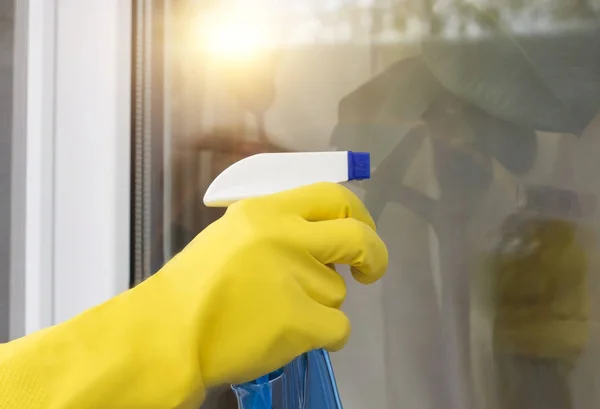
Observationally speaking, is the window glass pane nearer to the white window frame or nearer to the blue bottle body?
the white window frame

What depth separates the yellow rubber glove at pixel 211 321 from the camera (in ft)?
0.92

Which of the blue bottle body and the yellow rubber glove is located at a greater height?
the yellow rubber glove

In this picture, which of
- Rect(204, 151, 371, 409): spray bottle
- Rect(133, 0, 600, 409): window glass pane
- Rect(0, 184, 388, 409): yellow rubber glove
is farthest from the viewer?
Rect(133, 0, 600, 409): window glass pane

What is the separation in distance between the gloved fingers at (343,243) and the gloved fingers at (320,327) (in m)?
0.03

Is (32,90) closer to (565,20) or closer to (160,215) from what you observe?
(160,215)

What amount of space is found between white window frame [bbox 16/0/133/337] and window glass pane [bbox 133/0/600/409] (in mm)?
28

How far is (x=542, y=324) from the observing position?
1.75 ft

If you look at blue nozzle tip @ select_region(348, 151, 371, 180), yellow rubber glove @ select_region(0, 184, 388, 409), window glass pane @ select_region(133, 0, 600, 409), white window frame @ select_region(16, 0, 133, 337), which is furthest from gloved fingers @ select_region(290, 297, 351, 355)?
white window frame @ select_region(16, 0, 133, 337)

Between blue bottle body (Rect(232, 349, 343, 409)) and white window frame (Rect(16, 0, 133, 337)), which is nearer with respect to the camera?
blue bottle body (Rect(232, 349, 343, 409))

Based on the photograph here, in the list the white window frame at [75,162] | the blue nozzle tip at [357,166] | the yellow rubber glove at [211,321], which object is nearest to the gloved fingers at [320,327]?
the yellow rubber glove at [211,321]

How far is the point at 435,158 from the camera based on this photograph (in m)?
0.57

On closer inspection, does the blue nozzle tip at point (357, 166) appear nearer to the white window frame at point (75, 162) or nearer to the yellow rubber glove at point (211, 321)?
the yellow rubber glove at point (211, 321)

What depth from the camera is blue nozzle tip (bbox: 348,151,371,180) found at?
39 cm

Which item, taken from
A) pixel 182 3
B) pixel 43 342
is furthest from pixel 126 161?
pixel 43 342
